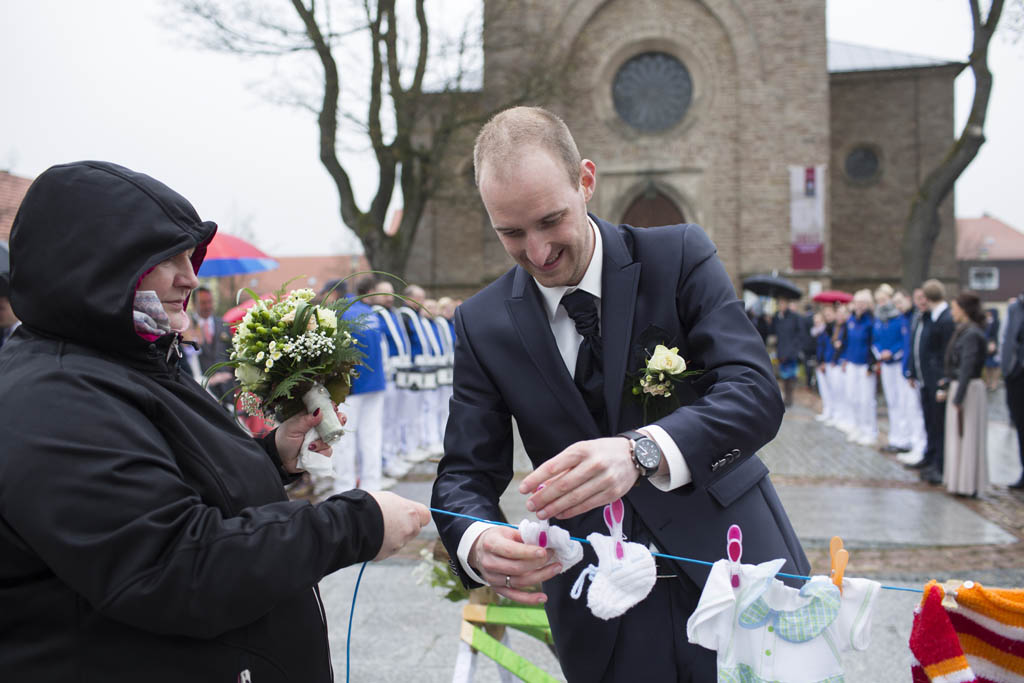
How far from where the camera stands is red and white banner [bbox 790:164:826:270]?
80.3ft

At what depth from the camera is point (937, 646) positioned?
2039 mm

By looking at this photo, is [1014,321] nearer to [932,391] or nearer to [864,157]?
[932,391]

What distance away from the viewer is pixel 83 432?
1.52 m

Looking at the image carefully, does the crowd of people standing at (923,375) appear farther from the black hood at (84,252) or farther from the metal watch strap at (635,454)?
the black hood at (84,252)

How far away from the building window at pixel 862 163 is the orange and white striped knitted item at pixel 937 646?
31413 millimetres

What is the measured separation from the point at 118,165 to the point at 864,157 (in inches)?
1296

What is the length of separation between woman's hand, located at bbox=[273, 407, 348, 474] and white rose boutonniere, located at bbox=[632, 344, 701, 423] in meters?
1.20

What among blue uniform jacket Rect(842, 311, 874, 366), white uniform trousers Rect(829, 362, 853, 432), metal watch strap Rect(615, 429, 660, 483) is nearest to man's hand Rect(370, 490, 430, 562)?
metal watch strap Rect(615, 429, 660, 483)

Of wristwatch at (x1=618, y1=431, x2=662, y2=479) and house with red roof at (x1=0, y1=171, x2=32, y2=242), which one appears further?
house with red roof at (x1=0, y1=171, x2=32, y2=242)

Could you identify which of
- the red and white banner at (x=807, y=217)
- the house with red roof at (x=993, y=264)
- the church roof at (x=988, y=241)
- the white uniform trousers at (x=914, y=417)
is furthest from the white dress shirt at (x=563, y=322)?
the church roof at (x=988, y=241)

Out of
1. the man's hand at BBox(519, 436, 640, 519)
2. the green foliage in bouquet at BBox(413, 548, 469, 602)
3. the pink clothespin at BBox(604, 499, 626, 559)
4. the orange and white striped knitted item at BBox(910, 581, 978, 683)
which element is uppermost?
the man's hand at BBox(519, 436, 640, 519)

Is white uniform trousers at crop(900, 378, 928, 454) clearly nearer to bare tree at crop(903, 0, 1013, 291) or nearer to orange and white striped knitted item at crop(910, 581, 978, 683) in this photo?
bare tree at crop(903, 0, 1013, 291)

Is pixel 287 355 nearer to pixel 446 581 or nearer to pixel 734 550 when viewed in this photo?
pixel 734 550

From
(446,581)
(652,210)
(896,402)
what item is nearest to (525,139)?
(446,581)
